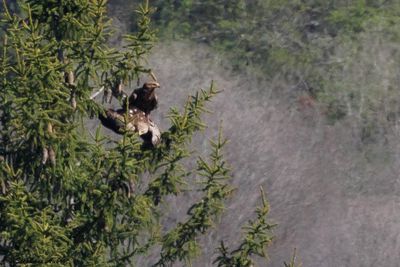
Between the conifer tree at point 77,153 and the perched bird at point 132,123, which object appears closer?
the conifer tree at point 77,153

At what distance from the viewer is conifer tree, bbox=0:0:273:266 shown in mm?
11281

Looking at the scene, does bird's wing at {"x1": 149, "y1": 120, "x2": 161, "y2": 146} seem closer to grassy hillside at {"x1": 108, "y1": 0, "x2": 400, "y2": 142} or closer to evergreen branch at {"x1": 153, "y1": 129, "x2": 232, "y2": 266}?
evergreen branch at {"x1": 153, "y1": 129, "x2": 232, "y2": 266}

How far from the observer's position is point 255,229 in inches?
468

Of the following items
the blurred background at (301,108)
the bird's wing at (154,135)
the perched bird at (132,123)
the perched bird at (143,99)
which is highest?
the perched bird at (143,99)

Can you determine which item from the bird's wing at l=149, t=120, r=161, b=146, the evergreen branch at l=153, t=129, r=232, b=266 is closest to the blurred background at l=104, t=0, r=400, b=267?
the evergreen branch at l=153, t=129, r=232, b=266

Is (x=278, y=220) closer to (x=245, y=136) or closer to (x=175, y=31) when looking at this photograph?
(x=245, y=136)

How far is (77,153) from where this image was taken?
11938 millimetres

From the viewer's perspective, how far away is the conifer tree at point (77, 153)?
1128 cm

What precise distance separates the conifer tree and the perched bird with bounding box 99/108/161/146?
101 mm

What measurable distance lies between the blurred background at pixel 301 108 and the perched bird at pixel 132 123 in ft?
25.6

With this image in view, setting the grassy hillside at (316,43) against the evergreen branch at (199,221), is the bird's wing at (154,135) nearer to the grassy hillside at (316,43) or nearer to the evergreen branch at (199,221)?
the evergreen branch at (199,221)

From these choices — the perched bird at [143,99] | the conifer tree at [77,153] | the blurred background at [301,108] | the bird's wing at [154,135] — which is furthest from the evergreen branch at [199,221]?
the blurred background at [301,108]

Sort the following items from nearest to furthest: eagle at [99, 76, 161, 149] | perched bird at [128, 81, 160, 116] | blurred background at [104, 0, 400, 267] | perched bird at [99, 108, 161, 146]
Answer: perched bird at [99, 108, 161, 146] < eagle at [99, 76, 161, 149] < perched bird at [128, 81, 160, 116] < blurred background at [104, 0, 400, 267]

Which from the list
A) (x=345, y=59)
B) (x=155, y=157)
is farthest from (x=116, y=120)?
(x=345, y=59)
